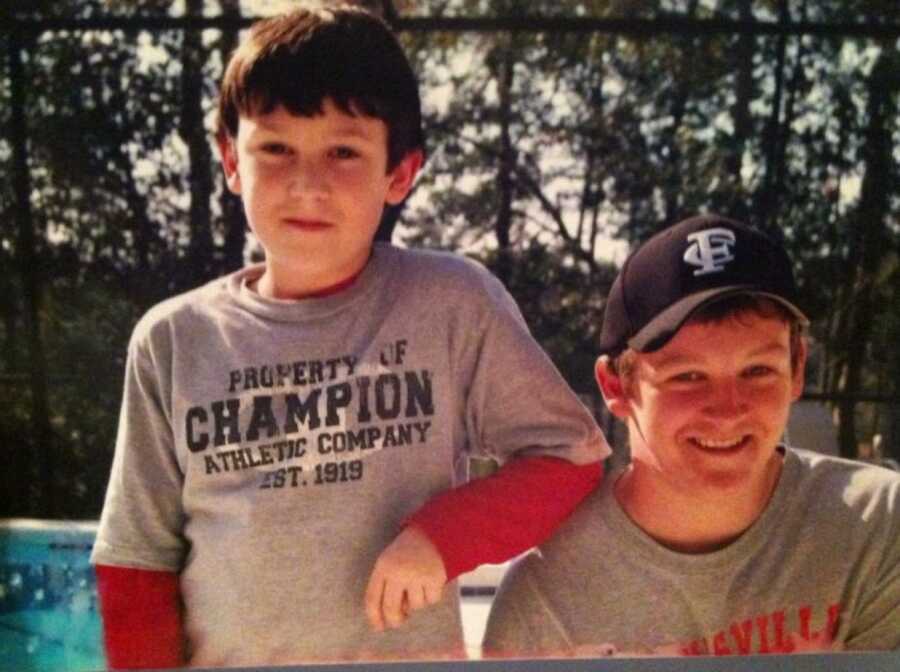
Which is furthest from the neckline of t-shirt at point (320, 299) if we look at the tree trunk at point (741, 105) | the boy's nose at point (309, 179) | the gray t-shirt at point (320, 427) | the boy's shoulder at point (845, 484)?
the boy's shoulder at point (845, 484)

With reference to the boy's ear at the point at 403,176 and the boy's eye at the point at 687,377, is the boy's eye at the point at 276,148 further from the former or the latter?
the boy's eye at the point at 687,377

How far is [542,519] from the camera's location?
4.79ft

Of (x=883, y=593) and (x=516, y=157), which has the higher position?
(x=516, y=157)

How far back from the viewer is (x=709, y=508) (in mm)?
1507

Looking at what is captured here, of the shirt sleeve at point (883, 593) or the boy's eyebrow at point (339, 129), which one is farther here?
the shirt sleeve at point (883, 593)

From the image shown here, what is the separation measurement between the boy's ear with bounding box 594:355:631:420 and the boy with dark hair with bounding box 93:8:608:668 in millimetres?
63

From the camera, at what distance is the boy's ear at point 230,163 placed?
142 centimetres

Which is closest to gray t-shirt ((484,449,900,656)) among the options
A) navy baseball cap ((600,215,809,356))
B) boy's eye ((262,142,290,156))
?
navy baseball cap ((600,215,809,356))

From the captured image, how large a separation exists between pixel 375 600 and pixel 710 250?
0.69 meters

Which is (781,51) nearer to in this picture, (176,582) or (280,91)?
(280,91)

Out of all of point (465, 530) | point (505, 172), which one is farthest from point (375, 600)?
point (505, 172)

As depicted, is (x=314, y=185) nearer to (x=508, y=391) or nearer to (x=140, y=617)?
(x=508, y=391)

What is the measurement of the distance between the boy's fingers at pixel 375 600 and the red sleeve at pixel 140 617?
0.94 ft

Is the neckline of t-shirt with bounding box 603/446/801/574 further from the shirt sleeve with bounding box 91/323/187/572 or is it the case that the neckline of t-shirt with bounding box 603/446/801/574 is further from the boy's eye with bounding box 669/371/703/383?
the shirt sleeve with bounding box 91/323/187/572
